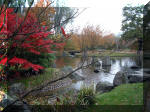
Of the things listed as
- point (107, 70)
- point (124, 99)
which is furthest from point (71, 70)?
point (124, 99)

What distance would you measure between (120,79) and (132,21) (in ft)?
5.57

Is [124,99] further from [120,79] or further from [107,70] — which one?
[107,70]

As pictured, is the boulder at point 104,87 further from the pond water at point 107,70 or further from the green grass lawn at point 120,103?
the green grass lawn at point 120,103

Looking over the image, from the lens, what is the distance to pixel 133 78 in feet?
15.2

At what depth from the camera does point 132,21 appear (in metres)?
4.26

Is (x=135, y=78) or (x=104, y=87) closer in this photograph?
(x=104, y=87)

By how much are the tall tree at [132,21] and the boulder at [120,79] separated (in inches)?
45.1

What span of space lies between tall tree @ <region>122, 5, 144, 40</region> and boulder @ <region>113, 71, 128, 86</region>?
115 cm

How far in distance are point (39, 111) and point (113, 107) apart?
4.14 feet

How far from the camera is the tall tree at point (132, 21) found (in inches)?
158

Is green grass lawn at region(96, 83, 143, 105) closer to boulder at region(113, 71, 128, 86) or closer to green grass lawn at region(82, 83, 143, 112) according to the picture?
green grass lawn at region(82, 83, 143, 112)

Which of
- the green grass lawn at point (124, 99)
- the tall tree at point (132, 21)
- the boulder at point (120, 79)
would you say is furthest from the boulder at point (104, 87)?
the tall tree at point (132, 21)

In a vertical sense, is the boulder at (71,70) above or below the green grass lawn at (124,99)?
above

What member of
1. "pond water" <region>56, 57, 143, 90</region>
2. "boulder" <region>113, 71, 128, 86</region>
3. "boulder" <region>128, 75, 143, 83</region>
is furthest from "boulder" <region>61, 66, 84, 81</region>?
"boulder" <region>128, 75, 143, 83</region>
